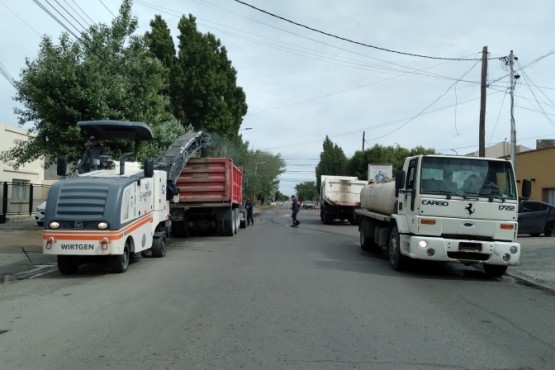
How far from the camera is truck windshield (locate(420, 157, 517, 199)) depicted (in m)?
10.7

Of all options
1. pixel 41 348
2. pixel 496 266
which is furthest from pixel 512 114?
pixel 41 348

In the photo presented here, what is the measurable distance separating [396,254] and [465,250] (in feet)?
5.48

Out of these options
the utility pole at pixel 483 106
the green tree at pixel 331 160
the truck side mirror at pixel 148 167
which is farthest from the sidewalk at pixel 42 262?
the green tree at pixel 331 160

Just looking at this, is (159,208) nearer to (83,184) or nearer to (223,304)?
(83,184)

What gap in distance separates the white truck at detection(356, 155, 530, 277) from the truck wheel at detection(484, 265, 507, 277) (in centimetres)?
2

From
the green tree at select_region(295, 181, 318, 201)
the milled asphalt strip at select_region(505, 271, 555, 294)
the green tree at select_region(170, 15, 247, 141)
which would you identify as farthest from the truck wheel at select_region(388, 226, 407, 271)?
the green tree at select_region(295, 181, 318, 201)

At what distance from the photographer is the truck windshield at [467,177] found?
423 inches

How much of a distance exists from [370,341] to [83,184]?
23.0 ft

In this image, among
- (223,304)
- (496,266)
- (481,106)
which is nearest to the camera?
(223,304)

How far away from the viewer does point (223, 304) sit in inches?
310

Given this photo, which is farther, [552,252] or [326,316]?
[552,252]

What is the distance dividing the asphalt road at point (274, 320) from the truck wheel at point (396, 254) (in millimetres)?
271

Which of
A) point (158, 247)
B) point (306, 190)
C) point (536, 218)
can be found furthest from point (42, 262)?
point (306, 190)

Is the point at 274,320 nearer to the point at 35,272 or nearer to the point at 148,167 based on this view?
the point at 148,167
